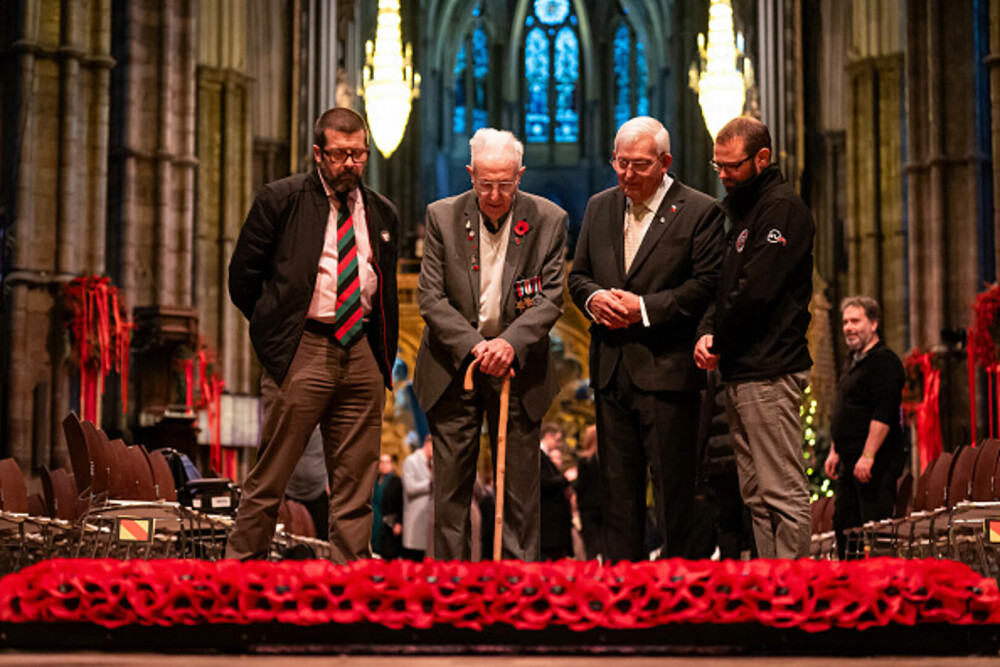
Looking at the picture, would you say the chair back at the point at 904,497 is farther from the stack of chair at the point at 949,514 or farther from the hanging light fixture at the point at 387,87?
the hanging light fixture at the point at 387,87

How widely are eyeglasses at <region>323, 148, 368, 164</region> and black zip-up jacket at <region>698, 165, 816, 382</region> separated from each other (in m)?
1.31

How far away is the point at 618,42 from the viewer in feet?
137

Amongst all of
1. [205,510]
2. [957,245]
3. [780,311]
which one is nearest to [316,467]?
[205,510]

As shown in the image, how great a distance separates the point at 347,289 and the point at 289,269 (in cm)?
21

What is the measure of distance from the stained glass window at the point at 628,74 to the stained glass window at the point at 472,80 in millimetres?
3675

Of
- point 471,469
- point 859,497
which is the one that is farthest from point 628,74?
point 471,469

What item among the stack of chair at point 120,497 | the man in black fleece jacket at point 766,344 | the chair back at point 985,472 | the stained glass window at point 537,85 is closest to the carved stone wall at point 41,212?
the stack of chair at point 120,497

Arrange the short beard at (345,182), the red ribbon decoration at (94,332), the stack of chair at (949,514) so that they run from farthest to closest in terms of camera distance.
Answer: the red ribbon decoration at (94,332) < the stack of chair at (949,514) < the short beard at (345,182)

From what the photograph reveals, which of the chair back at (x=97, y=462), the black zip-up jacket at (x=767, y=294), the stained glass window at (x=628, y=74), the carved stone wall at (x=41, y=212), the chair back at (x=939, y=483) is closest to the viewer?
the black zip-up jacket at (x=767, y=294)

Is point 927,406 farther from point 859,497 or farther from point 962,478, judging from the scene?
point 962,478

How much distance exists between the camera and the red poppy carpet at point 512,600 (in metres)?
3.88

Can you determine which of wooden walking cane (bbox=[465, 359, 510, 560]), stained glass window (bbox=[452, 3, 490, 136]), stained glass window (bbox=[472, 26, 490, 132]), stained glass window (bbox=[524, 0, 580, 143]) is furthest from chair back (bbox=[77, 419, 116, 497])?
stained glass window (bbox=[524, 0, 580, 143])

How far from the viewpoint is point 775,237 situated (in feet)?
16.3

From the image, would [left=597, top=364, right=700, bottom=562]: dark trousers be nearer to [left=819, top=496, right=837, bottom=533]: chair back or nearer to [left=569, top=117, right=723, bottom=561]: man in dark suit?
[left=569, top=117, right=723, bottom=561]: man in dark suit
